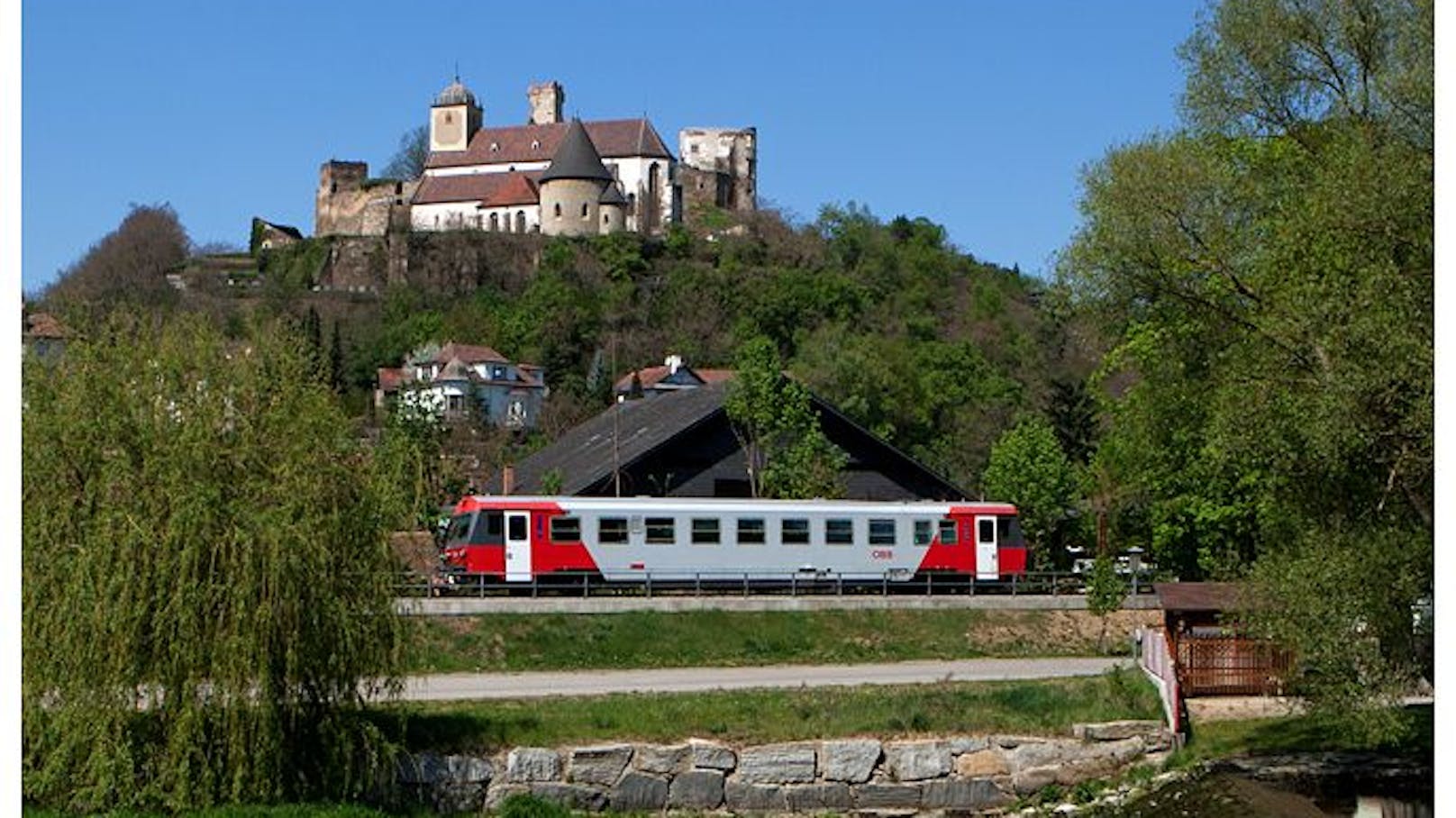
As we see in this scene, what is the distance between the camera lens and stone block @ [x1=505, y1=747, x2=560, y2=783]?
23.6 meters

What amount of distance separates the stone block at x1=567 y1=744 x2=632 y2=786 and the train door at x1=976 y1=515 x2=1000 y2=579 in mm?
19401

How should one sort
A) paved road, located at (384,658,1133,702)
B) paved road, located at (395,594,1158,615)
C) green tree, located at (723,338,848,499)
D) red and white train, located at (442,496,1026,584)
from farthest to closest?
green tree, located at (723,338,848,499) < red and white train, located at (442,496,1026,584) < paved road, located at (395,594,1158,615) < paved road, located at (384,658,1133,702)

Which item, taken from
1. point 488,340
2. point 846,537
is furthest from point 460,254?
point 846,537

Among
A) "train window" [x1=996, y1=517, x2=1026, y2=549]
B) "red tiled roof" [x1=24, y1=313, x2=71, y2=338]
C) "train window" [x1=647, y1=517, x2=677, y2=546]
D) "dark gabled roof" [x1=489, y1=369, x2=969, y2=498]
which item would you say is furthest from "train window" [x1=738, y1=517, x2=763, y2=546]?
"red tiled roof" [x1=24, y1=313, x2=71, y2=338]

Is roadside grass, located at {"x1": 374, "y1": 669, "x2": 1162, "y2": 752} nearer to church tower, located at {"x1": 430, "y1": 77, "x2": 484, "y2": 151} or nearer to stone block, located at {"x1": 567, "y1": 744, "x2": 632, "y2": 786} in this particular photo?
stone block, located at {"x1": 567, "y1": 744, "x2": 632, "y2": 786}

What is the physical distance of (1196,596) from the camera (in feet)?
96.0

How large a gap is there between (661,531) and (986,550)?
22.7 feet

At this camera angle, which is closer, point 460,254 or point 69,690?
point 69,690

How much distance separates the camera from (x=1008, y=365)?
10312 cm

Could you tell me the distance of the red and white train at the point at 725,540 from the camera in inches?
1542

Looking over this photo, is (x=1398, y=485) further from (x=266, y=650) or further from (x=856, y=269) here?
(x=856, y=269)

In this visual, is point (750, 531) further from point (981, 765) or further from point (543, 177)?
point (543, 177)

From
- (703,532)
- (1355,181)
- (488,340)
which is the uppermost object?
(488,340)

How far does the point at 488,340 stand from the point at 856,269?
84.2ft
